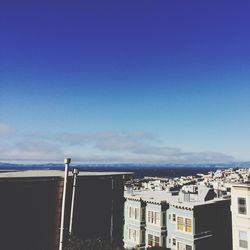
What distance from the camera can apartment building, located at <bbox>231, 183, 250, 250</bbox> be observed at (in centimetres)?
3219

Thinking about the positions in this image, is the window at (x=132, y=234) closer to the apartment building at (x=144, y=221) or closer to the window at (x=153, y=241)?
the apartment building at (x=144, y=221)

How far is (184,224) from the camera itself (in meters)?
37.5

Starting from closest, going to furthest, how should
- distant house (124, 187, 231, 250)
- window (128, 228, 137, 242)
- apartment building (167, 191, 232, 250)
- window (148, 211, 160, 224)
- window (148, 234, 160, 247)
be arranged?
apartment building (167, 191, 232, 250) → distant house (124, 187, 231, 250) → window (148, 234, 160, 247) → window (148, 211, 160, 224) → window (128, 228, 137, 242)

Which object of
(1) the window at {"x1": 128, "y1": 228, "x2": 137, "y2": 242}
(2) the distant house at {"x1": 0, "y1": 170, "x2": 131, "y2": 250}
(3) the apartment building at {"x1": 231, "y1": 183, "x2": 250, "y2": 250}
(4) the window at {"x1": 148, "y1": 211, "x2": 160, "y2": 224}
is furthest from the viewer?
(1) the window at {"x1": 128, "y1": 228, "x2": 137, "y2": 242}

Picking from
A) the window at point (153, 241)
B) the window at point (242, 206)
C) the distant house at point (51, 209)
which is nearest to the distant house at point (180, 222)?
the window at point (153, 241)

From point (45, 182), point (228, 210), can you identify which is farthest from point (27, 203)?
point (228, 210)

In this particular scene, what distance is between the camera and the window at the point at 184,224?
121ft

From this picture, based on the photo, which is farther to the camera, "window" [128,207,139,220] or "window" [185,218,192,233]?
"window" [128,207,139,220]

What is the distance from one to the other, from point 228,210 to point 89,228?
24383 millimetres

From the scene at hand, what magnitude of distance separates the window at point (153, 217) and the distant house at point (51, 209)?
59.0 ft

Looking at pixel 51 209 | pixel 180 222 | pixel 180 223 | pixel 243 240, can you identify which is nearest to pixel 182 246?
pixel 180 223

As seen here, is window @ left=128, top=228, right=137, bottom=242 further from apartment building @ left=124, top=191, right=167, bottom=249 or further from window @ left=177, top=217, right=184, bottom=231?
window @ left=177, top=217, right=184, bottom=231

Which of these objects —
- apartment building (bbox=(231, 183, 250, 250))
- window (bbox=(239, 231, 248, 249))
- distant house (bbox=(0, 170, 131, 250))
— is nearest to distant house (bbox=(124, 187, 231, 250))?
apartment building (bbox=(231, 183, 250, 250))

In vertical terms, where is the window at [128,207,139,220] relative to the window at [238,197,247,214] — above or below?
below
